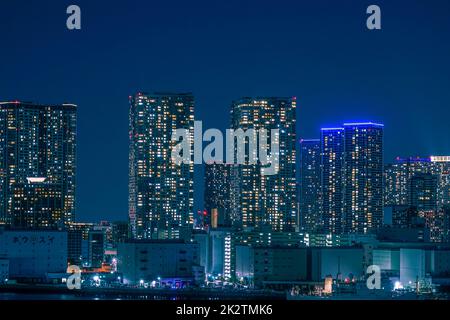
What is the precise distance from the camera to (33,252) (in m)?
35.3

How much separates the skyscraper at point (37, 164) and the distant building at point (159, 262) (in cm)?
786

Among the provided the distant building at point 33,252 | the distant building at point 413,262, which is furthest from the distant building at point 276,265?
the distant building at point 33,252

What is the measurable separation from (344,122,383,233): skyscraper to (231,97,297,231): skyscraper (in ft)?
9.03

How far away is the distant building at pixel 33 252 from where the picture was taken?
34500 mm

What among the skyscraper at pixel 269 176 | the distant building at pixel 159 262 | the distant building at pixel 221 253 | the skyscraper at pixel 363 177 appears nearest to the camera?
the distant building at pixel 159 262

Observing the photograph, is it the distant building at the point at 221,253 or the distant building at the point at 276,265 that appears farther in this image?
the distant building at the point at 221,253

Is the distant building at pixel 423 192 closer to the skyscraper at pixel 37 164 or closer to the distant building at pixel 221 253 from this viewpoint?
the distant building at pixel 221 253

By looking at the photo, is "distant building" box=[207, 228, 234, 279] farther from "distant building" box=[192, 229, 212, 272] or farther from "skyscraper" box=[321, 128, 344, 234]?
"skyscraper" box=[321, 128, 344, 234]

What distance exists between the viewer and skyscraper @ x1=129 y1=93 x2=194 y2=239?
153ft

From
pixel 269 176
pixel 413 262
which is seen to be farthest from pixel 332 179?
pixel 413 262

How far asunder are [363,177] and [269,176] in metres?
4.86

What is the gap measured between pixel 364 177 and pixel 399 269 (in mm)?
12715

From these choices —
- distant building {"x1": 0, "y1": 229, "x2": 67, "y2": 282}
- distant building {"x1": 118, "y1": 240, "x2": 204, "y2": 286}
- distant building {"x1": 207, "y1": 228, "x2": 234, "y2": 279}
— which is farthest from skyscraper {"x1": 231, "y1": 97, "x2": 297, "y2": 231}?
distant building {"x1": 0, "y1": 229, "x2": 67, "y2": 282}
